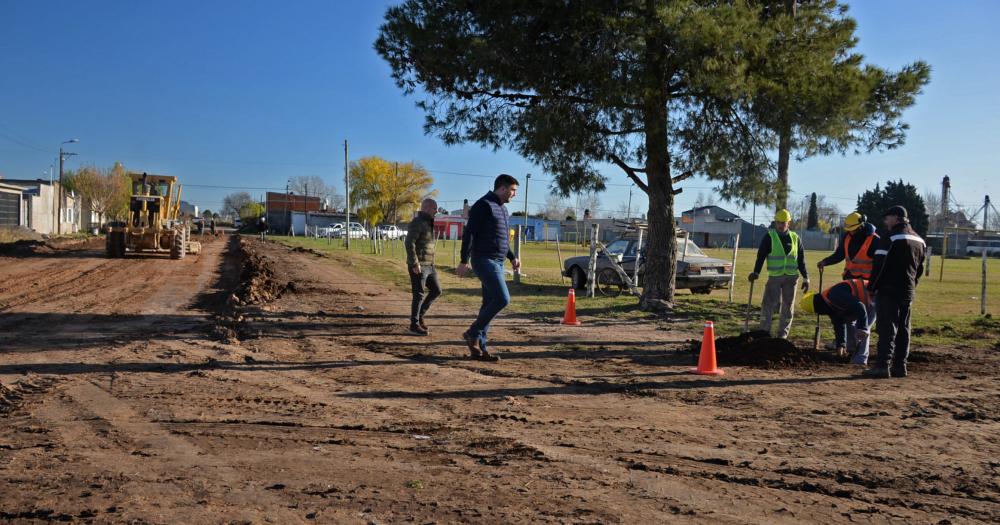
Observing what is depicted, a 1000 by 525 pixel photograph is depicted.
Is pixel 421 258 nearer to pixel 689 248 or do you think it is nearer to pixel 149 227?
pixel 689 248

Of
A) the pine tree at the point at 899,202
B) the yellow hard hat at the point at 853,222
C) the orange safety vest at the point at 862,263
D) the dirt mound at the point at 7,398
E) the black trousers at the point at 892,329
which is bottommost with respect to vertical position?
the dirt mound at the point at 7,398

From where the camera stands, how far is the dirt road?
12.0 ft

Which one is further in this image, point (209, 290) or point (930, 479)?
point (209, 290)

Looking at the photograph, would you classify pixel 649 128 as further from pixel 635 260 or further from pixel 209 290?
pixel 209 290

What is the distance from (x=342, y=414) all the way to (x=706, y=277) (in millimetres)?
12890

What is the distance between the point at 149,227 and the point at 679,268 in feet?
65.3

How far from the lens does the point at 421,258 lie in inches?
378

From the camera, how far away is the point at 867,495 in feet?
12.9

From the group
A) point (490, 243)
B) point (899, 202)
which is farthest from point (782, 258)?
point (899, 202)

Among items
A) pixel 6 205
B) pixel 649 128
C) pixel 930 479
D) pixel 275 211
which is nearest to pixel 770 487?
pixel 930 479

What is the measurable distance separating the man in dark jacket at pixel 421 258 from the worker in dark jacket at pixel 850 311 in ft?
15.5

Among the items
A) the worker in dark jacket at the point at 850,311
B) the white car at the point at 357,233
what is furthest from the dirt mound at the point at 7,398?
the white car at the point at 357,233

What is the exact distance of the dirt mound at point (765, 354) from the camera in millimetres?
8023

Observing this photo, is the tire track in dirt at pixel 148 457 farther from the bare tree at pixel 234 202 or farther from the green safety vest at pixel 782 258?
the bare tree at pixel 234 202
